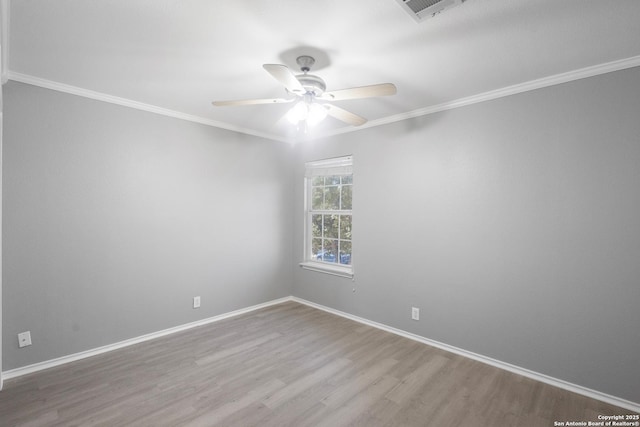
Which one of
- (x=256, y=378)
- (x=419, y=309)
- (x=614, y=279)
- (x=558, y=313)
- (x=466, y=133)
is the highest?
(x=466, y=133)

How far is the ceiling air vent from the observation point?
1508mm

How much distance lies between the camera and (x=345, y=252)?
13.2 ft

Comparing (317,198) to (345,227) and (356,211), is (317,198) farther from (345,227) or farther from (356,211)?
(356,211)

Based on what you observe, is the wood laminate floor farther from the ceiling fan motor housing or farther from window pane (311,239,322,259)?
the ceiling fan motor housing

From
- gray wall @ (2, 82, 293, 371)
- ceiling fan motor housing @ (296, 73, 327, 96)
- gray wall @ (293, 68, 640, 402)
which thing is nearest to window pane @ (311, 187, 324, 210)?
gray wall @ (2, 82, 293, 371)

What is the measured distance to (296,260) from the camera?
4.44m

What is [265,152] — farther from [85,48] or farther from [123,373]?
[123,373]

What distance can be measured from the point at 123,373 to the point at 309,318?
6.52ft

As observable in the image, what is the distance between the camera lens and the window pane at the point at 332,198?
4102 millimetres

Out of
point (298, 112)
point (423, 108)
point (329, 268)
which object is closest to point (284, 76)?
point (298, 112)

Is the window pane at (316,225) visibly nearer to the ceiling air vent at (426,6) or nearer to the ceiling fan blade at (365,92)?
the ceiling fan blade at (365,92)

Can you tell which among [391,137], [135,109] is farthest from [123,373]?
[391,137]

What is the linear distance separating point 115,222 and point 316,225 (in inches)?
97.9

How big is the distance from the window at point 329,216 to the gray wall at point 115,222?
78cm
